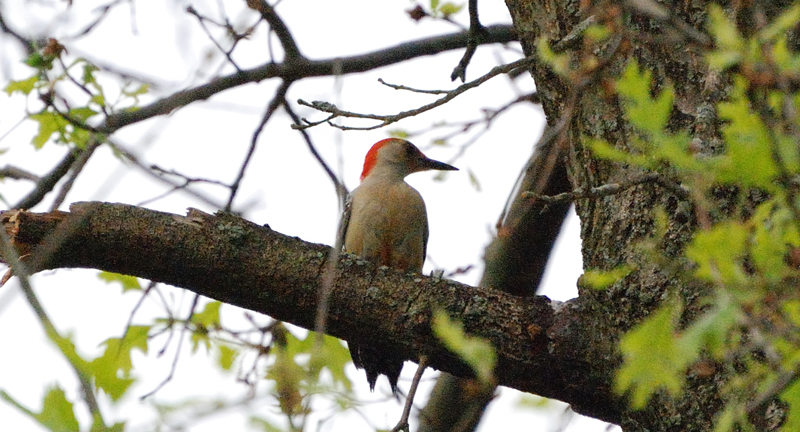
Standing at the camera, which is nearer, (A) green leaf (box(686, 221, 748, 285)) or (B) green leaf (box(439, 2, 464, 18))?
(A) green leaf (box(686, 221, 748, 285))

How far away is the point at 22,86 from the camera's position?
202 inches

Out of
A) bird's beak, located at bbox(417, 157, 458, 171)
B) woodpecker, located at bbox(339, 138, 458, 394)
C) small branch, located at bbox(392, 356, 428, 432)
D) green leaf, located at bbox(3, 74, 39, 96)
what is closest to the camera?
small branch, located at bbox(392, 356, 428, 432)

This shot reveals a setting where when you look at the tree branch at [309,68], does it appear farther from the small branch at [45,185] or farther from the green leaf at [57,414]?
the green leaf at [57,414]

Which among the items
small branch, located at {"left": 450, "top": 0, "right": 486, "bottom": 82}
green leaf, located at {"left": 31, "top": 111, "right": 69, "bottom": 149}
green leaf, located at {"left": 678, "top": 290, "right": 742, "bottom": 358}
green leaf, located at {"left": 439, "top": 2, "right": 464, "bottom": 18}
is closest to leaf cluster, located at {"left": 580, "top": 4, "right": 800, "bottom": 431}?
green leaf, located at {"left": 678, "top": 290, "right": 742, "bottom": 358}

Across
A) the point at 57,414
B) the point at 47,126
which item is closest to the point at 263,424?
the point at 57,414

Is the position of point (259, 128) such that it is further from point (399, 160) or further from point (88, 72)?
point (399, 160)

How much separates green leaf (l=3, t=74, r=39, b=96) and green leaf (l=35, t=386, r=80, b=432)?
3.78 metres

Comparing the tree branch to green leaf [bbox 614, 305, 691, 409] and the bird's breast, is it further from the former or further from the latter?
green leaf [bbox 614, 305, 691, 409]

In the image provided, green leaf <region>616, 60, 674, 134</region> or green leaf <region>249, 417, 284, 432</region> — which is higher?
green leaf <region>616, 60, 674, 134</region>

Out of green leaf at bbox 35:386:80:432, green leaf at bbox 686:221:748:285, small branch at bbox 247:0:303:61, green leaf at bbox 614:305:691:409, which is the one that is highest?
small branch at bbox 247:0:303:61

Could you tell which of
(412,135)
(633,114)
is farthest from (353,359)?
(633,114)

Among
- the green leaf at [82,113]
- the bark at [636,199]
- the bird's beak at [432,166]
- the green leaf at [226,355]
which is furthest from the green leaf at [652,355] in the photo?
the bird's beak at [432,166]

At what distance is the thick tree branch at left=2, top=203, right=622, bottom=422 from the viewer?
347cm

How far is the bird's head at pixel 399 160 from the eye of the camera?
6907 millimetres
